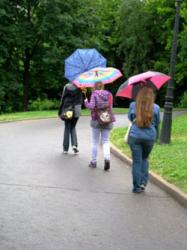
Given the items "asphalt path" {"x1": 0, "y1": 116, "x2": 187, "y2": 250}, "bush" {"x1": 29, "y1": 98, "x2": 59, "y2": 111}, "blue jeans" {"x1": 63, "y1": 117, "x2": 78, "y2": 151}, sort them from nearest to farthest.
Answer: "asphalt path" {"x1": 0, "y1": 116, "x2": 187, "y2": 250}, "blue jeans" {"x1": 63, "y1": 117, "x2": 78, "y2": 151}, "bush" {"x1": 29, "y1": 98, "x2": 59, "y2": 111}

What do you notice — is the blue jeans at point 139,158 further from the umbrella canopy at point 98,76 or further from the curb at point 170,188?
the umbrella canopy at point 98,76

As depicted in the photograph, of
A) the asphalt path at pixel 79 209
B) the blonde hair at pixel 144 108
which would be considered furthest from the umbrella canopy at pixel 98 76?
the blonde hair at pixel 144 108

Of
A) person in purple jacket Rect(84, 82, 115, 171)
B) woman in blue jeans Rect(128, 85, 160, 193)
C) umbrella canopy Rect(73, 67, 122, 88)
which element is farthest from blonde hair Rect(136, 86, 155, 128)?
umbrella canopy Rect(73, 67, 122, 88)

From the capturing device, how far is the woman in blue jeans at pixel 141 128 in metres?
8.68

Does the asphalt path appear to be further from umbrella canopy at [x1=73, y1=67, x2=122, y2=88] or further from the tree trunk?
the tree trunk

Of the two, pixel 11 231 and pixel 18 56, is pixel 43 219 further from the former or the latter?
pixel 18 56

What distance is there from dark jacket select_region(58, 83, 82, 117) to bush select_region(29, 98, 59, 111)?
1279 inches

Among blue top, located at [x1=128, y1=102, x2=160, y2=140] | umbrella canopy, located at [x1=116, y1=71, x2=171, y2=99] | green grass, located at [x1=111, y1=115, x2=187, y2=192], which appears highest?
umbrella canopy, located at [x1=116, y1=71, x2=171, y2=99]

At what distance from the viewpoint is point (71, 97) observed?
13.1 metres

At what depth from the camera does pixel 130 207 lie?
26.2ft

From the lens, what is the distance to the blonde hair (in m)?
8.66

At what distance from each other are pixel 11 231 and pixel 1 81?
111 ft

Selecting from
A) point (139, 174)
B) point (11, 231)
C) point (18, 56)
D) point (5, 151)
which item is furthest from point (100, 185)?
point (18, 56)

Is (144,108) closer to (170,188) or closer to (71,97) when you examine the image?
(170,188)
